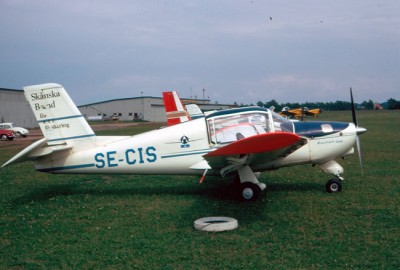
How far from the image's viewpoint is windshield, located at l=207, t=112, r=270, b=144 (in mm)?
7723

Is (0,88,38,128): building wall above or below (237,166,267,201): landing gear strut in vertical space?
above

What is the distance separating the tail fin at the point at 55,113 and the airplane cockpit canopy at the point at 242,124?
2.85 meters

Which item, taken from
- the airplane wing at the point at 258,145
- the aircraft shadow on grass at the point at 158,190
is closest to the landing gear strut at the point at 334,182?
the aircraft shadow on grass at the point at 158,190

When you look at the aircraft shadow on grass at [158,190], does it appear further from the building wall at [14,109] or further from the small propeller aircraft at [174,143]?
the building wall at [14,109]

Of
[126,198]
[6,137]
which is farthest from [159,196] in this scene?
[6,137]

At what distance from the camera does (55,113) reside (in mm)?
8094

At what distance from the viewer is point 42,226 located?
20.7 ft

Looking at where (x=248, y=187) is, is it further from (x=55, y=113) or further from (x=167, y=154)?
(x=55, y=113)

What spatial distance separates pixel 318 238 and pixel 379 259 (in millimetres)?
932

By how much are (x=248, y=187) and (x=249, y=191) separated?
8 centimetres

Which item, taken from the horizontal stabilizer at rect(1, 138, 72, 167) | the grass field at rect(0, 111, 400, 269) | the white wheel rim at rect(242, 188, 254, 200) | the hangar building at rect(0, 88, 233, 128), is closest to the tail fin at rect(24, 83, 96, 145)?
the horizontal stabilizer at rect(1, 138, 72, 167)

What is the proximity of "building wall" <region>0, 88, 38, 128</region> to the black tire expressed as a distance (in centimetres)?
5388

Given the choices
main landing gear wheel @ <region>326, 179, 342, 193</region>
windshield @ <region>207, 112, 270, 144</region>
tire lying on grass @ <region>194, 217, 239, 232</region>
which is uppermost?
windshield @ <region>207, 112, 270, 144</region>

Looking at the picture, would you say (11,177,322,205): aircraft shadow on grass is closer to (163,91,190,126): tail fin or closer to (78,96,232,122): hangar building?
(163,91,190,126): tail fin
